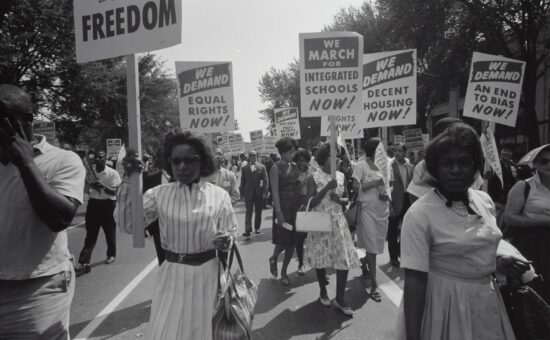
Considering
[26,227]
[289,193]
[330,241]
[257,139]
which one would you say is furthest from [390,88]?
[257,139]

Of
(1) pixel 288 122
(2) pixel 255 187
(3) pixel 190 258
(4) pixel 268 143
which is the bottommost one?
(2) pixel 255 187

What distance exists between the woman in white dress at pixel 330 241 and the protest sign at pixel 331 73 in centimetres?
62

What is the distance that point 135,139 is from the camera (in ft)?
11.4

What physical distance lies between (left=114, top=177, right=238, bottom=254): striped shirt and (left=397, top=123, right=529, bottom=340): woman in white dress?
51.2 inches

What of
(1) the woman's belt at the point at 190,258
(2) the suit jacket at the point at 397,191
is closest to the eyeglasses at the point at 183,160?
(1) the woman's belt at the point at 190,258

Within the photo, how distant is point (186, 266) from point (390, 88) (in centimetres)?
638

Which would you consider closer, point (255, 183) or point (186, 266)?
point (186, 266)

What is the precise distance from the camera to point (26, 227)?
233cm

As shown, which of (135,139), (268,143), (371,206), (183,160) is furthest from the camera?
(268,143)

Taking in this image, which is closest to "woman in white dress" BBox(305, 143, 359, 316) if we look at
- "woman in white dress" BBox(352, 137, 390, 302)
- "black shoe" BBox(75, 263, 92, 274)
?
"woman in white dress" BBox(352, 137, 390, 302)

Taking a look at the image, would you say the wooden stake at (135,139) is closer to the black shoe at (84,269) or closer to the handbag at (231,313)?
the handbag at (231,313)

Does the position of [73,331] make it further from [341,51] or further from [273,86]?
[273,86]

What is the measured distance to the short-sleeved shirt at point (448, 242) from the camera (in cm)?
222

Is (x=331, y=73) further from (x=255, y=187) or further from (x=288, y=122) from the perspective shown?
(x=288, y=122)
